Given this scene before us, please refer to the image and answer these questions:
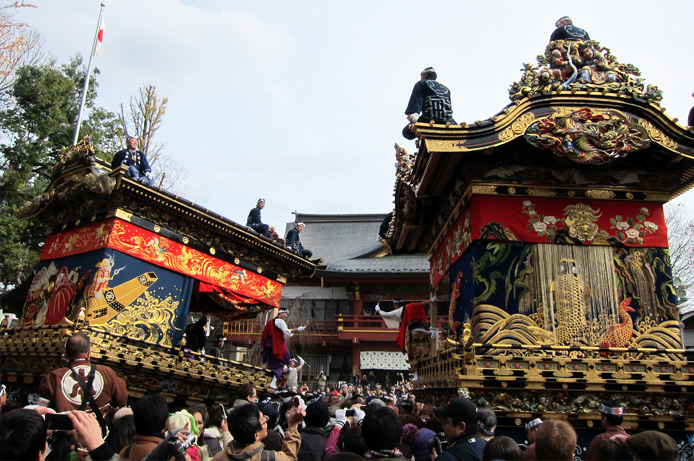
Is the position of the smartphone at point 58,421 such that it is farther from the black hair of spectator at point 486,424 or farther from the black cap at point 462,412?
the black hair of spectator at point 486,424

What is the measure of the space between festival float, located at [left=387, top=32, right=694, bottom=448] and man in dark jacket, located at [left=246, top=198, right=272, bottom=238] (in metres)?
6.89

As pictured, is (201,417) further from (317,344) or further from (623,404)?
(317,344)

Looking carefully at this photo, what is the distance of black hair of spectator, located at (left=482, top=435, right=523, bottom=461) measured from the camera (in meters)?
3.08

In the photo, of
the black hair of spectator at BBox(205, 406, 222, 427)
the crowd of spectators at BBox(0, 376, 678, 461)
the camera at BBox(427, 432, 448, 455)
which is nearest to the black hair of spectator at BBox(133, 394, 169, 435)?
the crowd of spectators at BBox(0, 376, 678, 461)

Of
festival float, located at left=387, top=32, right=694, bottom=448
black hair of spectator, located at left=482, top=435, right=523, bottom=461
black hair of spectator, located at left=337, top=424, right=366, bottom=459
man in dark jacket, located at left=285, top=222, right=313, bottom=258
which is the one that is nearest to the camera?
black hair of spectator, located at left=482, top=435, right=523, bottom=461

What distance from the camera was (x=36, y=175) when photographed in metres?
18.4

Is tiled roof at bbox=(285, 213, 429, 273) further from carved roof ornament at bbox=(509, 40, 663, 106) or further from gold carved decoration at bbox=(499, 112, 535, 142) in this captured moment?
gold carved decoration at bbox=(499, 112, 535, 142)

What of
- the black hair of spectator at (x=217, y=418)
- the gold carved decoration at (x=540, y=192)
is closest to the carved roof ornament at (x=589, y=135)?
the gold carved decoration at (x=540, y=192)

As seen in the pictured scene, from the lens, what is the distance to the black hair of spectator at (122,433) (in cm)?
343

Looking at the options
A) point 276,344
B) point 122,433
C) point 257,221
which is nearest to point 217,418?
point 122,433

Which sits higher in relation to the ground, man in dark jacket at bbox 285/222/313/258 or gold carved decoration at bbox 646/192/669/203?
man in dark jacket at bbox 285/222/313/258

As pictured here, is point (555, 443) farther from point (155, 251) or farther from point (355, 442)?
point (155, 251)

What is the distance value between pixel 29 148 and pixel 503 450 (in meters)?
19.0

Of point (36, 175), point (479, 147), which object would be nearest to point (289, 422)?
point (479, 147)
